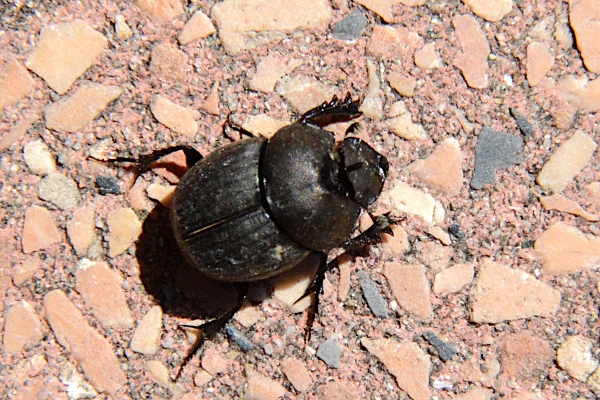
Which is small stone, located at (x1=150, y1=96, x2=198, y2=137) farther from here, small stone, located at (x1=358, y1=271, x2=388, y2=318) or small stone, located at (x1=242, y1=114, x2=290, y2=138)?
small stone, located at (x1=358, y1=271, x2=388, y2=318)

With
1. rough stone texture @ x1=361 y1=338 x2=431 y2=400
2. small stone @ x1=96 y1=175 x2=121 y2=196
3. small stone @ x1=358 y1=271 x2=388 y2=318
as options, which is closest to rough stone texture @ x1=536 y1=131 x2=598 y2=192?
small stone @ x1=358 y1=271 x2=388 y2=318

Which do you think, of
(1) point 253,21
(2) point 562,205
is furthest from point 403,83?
(2) point 562,205

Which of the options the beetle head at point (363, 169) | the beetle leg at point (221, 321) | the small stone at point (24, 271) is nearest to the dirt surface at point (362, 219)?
the small stone at point (24, 271)

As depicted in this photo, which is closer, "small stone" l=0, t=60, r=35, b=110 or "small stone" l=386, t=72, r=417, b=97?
"small stone" l=0, t=60, r=35, b=110

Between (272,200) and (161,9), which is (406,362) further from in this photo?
(161,9)

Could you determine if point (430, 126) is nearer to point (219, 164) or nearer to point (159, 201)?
point (219, 164)

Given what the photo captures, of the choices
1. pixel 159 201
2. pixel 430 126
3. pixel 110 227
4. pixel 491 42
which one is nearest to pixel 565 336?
pixel 430 126
